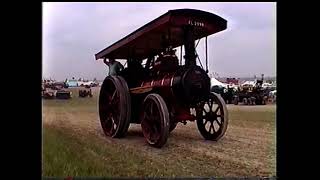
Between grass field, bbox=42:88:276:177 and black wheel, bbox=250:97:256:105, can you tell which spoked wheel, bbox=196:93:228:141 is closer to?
grass field, bbox=42:88:276:177

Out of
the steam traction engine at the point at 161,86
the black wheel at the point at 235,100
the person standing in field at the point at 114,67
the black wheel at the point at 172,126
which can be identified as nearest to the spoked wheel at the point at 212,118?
the steam traction engine at the point at 161,86

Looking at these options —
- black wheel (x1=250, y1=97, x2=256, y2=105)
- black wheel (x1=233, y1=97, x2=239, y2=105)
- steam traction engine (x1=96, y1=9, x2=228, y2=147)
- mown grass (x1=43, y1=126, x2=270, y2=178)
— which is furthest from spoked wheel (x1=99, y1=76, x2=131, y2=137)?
black wheel (x1=250, y1=97, x2=256, y2=105)

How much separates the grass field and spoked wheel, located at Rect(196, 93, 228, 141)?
7 centimetres

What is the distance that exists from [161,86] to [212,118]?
2.31 feet

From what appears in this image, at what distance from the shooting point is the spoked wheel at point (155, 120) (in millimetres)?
4719

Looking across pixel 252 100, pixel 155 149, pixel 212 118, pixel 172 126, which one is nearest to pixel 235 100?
pixel 252 100

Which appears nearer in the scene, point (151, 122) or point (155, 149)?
point (155, 149)

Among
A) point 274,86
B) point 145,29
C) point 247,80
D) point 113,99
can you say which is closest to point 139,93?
point 113,99

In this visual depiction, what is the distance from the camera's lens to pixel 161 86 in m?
4.97

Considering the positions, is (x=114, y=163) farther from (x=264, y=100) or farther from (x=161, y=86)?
(x=264, y=100)

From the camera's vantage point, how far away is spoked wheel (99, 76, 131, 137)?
16.8 feet

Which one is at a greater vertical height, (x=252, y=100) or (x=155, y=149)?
(x=252, y=100)
